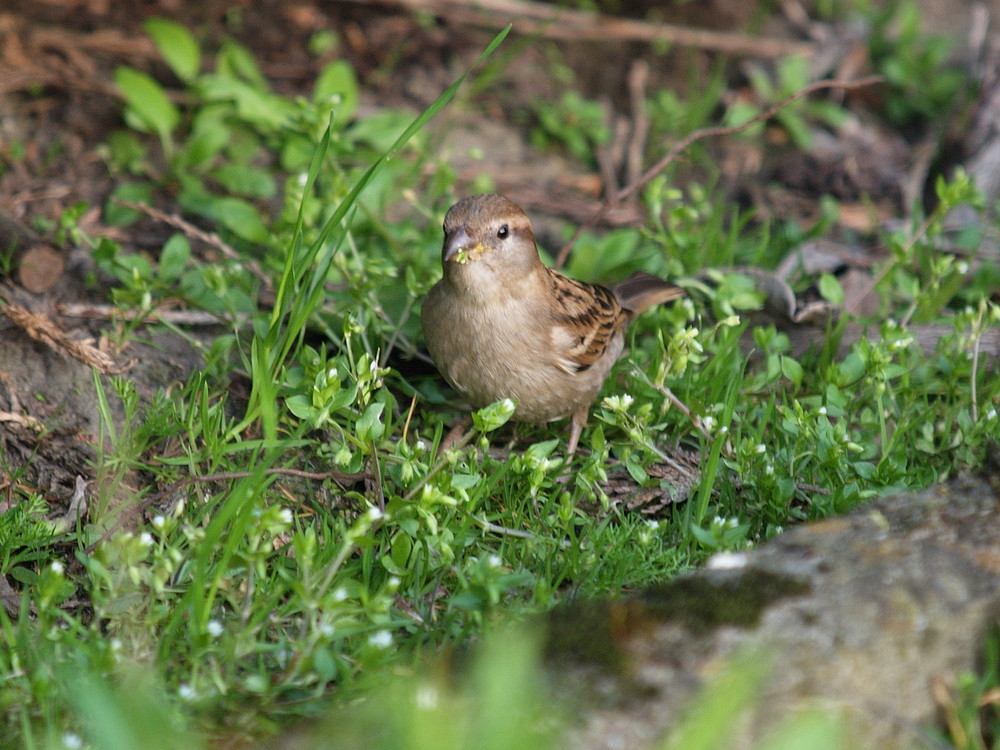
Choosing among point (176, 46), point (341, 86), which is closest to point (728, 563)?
point (341, 86)

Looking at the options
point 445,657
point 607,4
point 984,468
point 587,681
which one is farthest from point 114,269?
point 607,4

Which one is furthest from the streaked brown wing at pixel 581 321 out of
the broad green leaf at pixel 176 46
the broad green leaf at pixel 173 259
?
the broad green leaf at pixel 176 46

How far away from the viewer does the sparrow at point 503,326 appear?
4352 mm

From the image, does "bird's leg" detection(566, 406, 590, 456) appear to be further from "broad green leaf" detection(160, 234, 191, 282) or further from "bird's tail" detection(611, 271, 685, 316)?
"broad green leaf" detection(160, 234, 191, 282)

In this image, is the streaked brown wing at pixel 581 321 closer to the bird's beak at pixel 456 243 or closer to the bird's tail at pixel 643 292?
the bird's tail at pixel 643 292

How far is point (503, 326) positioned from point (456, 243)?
40 centimetres

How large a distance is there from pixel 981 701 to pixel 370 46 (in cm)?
638

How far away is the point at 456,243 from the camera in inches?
169

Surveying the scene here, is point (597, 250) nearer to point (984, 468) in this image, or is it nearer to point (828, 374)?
point (828, 374)

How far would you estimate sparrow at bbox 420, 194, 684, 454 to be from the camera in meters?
4.35

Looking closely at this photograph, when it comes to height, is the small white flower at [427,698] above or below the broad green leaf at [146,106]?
below

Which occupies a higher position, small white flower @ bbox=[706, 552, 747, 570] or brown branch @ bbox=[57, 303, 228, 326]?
small white flower @ bbox=[706, 552, 747, 570]

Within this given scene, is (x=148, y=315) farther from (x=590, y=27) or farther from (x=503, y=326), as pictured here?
(x=590, y=27)

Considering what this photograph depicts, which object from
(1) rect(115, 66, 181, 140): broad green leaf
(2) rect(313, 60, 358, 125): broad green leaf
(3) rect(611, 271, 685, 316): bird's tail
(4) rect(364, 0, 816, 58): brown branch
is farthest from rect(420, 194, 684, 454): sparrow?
(4) rect(364, 0, 816, 58): brown branch
